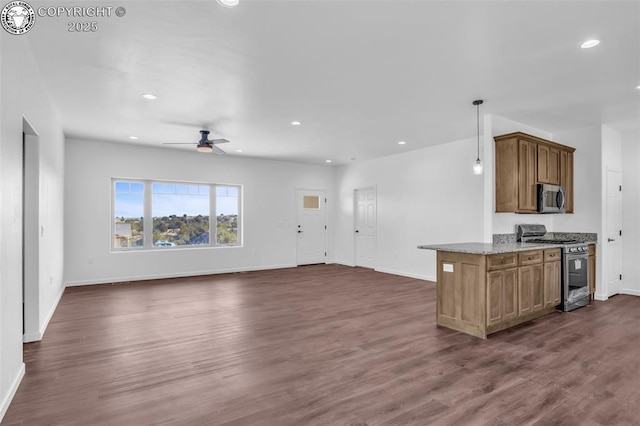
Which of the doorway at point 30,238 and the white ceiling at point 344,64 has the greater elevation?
the white ceiling at point 344,64

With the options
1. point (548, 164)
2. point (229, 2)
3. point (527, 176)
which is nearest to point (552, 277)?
point (527, 176)

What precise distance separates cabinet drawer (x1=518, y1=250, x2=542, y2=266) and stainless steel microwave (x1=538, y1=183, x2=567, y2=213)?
3.03 feet

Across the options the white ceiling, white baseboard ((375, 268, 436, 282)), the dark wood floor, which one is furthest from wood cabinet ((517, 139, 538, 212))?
white baseboard ((375, 268, 436, 282))

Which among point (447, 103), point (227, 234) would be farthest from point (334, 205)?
point (447, 103)

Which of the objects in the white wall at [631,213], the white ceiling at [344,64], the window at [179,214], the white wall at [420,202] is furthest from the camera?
the window at [179,214]

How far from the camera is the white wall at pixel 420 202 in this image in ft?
21.1

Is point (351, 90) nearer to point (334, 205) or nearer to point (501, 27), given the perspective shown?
point (501, 27)

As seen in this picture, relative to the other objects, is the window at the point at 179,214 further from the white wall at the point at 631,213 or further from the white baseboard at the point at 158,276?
the white wall at the point at 631,213

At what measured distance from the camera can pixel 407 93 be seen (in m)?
4.07

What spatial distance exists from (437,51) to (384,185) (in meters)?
5.26

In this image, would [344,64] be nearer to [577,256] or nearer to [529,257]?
[529,257]

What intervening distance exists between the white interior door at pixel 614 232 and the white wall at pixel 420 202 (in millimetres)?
1869

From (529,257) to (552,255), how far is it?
0.63m

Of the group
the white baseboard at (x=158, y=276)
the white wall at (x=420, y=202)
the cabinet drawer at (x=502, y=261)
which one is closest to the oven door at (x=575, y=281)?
the cabinet drawer at (x=502, y=261)
